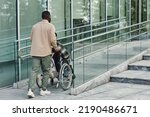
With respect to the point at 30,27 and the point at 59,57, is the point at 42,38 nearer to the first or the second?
the point at 59,57

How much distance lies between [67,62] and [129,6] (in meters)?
9.18

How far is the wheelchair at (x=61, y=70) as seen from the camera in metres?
9.59

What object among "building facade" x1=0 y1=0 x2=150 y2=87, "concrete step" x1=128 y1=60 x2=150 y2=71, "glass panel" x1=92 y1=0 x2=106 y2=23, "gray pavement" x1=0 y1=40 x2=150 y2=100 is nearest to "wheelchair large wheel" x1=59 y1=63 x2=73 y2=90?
"gray pavement" x1=0 y1=40 x2=150 y2=100

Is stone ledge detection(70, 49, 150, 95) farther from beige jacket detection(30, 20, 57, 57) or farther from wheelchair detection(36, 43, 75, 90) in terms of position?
beige jacket detection(30, 20, 57, 57)

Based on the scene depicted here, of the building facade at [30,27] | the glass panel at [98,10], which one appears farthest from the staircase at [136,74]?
the glass panel at [98,10]

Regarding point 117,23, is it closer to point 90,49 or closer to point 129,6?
point 129,6

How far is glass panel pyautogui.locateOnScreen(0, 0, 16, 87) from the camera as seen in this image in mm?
10594

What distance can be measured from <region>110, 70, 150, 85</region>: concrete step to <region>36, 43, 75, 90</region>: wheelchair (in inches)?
69.5

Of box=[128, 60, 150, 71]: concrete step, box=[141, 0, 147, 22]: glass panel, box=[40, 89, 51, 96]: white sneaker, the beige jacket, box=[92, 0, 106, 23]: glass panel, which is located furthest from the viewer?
box=[141, 0, 147, 22]: glass panel

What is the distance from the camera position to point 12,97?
30.4 ft

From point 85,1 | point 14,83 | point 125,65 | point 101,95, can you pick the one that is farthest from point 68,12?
point 101,95

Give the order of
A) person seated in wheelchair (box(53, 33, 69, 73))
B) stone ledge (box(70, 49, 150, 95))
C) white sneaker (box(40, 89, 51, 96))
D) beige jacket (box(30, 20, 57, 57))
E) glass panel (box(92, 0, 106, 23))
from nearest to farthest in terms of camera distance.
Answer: beige jacket (box(30, 20, 57, 57)) < white sneaker (box(40, 89, 51, 96)) < stone ledge (box(70, 49, 150, 95)) < person seated in wheelchair (box(53, 33, 69, 73)) < glass panel (box(92, 0, 106, 23))

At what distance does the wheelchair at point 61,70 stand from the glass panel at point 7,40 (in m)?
1.45

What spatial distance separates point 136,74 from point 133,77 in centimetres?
47
